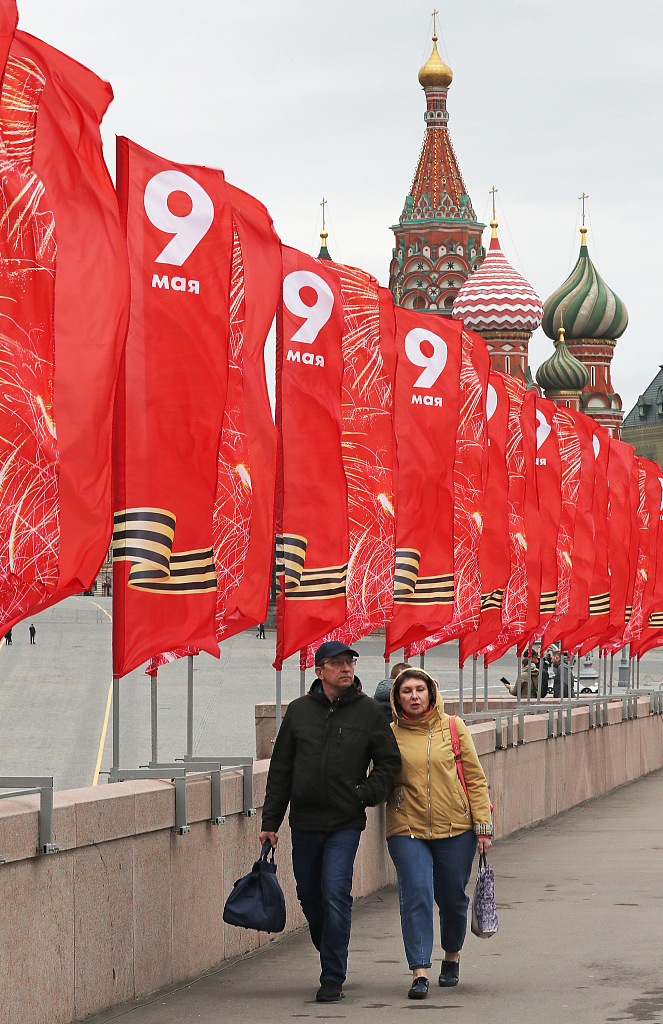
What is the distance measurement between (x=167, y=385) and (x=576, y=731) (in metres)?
12.6

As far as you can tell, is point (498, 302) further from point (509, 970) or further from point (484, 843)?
point (484, 843)

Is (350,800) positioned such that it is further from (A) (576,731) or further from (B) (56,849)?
(A) (576,731)

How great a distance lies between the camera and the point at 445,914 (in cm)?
853

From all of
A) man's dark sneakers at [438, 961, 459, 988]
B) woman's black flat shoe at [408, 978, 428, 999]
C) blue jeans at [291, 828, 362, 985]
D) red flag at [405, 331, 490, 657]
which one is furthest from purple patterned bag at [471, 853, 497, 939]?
red flag at [405, 331, 490, 657]

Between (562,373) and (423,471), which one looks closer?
(423,471)

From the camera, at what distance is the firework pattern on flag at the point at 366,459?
12.8 metres

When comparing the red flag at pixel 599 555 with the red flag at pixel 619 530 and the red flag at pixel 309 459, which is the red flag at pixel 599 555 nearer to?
the red flag at pixel 619 530

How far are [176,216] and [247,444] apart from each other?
1.71 metres

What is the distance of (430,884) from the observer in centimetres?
845

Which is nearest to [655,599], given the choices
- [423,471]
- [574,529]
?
[574,529]

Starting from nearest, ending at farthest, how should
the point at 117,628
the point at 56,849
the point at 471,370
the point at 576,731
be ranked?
1. the point at 56,849
2. the point at 117,628
3. the point at 471,370
4. the point at 576,731

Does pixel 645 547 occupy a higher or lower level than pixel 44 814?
higher

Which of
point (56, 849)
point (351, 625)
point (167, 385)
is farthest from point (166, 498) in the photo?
point (351, 625)

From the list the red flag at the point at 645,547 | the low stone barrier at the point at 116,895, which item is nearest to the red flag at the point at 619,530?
the red flag at the point at 645,547
